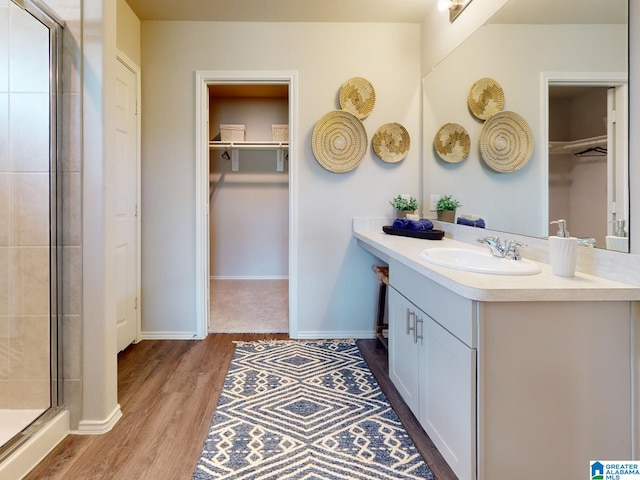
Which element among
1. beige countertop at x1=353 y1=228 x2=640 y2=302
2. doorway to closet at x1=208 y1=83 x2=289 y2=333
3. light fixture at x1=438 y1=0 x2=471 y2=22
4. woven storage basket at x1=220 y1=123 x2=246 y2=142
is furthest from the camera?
doorway to closet at x1=208 y1=83 x2=289 y2=333

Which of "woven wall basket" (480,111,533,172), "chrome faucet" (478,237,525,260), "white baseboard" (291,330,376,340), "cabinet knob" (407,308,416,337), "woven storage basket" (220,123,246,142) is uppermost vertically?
"woven storage basket" (220,123,246,142)

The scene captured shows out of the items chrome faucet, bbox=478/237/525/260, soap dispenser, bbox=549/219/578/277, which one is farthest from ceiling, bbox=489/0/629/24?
chrome faucet, bbox=478/237/525/260

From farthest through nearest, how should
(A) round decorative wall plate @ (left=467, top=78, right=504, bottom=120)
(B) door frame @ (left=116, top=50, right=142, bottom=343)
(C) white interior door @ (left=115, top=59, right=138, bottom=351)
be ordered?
1. (B) door frame @ (left=116, top=50, right=142, bottom=343)
2. (C) white interior door @ (left=115, top=59, right=138, bottom=351)
3. (A) round decorative wall plate @ (left=467, top=78, right=504, bottom=120)

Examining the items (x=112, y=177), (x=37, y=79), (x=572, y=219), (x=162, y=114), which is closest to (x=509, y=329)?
(x=572, y=219)

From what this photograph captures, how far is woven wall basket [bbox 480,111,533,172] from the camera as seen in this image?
70.6 inches

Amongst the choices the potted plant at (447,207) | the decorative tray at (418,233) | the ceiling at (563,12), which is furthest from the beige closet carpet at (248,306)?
the ceiling at (563,12)

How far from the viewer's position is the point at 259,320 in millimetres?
3459

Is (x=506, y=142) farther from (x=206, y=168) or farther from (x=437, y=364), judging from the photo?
(x=206, y=168)

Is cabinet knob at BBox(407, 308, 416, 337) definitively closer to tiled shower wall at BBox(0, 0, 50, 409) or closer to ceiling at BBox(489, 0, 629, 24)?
ceiling at BBox(489, 0, 629, 24)

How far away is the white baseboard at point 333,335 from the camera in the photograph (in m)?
2.99

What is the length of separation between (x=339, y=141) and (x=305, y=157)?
0.97 feet

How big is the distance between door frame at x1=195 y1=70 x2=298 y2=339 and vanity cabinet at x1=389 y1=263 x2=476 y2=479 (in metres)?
1.14

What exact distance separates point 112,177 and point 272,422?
1417mm

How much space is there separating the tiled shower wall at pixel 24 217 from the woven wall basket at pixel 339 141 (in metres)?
1.74
